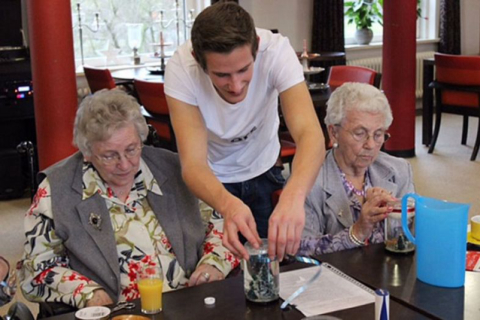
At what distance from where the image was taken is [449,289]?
6.23 ft

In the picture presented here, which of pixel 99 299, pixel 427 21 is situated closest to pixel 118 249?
pixel 99 299

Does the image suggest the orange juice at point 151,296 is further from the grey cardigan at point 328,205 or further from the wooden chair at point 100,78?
the wooden chair at point 100,78

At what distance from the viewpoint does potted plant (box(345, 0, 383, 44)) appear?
7.75 metres

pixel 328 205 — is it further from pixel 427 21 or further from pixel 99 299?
pixel 427 21

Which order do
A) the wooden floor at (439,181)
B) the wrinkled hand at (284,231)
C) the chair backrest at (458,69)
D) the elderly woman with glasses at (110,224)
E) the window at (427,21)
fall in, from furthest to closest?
the window at (427,21)
the chair backrest at (458,69)
the wooden floor at (439,181)
the elderly woman with glasses at (110,224)
the wrinkled hand at (284,231)

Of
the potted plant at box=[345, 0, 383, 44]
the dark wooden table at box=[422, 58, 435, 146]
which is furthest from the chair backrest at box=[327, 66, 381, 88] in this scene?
the potted plant at box=[345, 0, 383, 44]

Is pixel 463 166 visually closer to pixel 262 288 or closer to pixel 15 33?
pixel 15 33

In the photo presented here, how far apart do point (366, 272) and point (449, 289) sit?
0.23 m

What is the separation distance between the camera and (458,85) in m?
6.09

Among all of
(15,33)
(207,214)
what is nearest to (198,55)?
(207,214)

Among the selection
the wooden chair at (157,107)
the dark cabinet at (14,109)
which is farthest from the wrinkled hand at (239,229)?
the dark cabinet at (14,109)

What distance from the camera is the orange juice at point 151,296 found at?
5.86ft

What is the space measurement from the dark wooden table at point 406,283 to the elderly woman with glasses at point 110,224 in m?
0.40

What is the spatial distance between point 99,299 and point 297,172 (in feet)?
2.09
